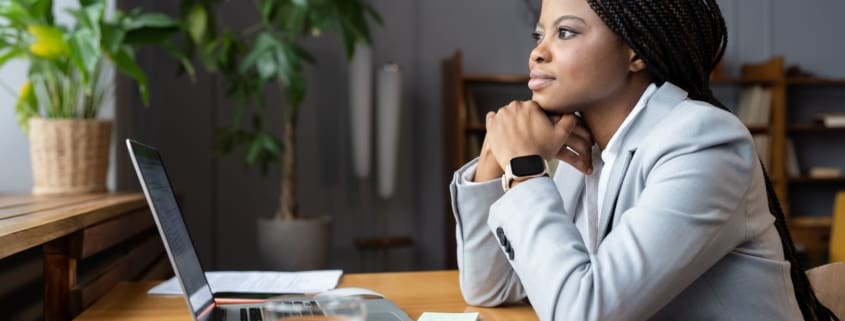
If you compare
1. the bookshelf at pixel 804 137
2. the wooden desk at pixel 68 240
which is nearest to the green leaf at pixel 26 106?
the wooden desk at pixel 68 240

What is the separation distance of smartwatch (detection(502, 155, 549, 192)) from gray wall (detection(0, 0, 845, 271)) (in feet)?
10.7

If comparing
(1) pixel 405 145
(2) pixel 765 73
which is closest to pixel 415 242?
(1) pixel 405 145

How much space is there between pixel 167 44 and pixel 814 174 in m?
4.05

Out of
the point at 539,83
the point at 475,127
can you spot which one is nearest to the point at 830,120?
the point at 475,127

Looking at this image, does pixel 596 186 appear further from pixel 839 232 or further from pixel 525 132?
pixel 839 232

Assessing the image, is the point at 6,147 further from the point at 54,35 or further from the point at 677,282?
the point at 677,282

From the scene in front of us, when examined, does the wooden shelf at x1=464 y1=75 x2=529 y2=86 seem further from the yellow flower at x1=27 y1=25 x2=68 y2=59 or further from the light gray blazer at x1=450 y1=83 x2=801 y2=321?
the light gray blazer at x1=450 y1=83 x2=801 y2=321

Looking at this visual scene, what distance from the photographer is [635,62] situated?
3.48ft

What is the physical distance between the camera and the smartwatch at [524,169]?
100cm

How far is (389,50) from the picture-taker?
14.7 feet

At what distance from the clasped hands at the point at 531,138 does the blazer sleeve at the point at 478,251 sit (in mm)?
36

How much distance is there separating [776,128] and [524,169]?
13.4 ft

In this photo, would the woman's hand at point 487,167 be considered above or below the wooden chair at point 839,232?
above

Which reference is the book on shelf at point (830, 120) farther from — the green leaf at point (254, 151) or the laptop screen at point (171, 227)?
the laptop screen at point (171, 227)
